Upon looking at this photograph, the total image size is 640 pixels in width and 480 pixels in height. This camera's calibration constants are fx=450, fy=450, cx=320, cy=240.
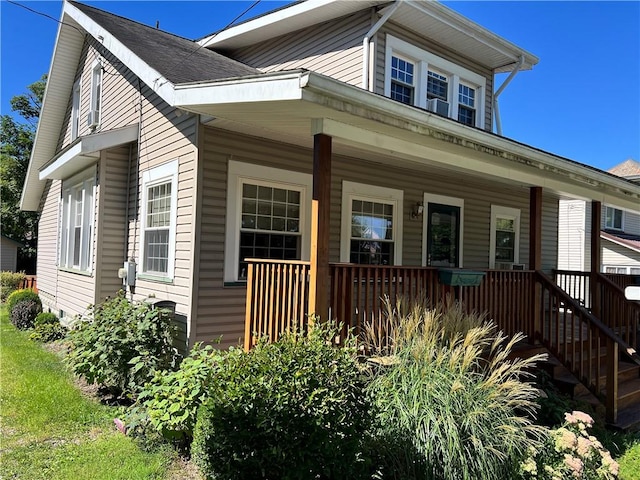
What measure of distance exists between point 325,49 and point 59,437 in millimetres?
6988

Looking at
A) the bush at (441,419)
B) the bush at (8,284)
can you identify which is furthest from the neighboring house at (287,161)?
the bush at (8,284)

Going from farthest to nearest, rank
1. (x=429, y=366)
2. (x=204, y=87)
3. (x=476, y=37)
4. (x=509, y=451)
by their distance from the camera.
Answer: (x=476, y=37) → (x=204, y=87) → (x=429, y=366) → (x=509, y=451)

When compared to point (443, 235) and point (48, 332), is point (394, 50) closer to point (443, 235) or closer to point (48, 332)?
point (443, 235)

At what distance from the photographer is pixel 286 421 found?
2.95 m

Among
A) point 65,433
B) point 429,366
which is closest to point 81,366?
point 65,433

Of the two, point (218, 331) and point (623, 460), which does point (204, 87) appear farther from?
point (623, 460)

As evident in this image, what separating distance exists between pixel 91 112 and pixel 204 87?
6.44 m

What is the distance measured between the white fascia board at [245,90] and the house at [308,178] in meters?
0.01

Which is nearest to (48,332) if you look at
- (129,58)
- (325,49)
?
(129,58)

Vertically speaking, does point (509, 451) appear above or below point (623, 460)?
above

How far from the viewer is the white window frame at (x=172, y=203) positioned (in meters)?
5.94

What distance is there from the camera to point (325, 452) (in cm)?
295

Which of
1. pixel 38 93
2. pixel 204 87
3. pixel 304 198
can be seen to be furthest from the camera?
pixel 38 93

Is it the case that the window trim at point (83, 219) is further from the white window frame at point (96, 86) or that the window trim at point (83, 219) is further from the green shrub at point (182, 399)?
the green shrub at point (182, 399)
